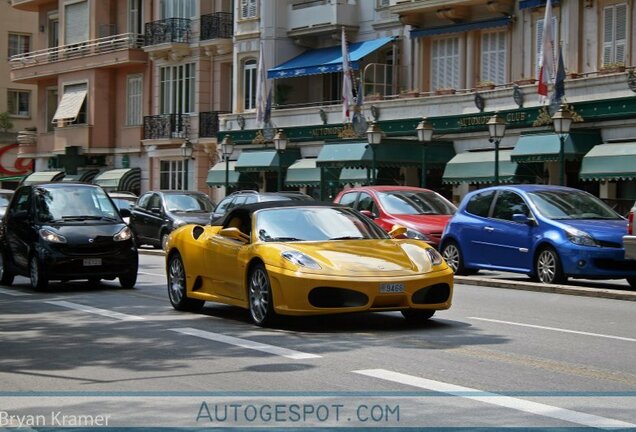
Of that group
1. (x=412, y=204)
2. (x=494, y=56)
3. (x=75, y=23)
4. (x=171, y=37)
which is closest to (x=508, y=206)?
(x=412, y=204)

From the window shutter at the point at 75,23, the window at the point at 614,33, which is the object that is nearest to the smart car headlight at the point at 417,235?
the window at the point at 614,33

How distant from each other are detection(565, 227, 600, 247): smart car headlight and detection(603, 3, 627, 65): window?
682 inches

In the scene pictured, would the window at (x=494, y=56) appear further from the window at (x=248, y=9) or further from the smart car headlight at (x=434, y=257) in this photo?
the smart car headlight at (x=434, y=257)

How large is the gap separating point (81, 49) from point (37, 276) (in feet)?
133

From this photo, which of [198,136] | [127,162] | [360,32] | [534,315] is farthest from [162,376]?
[127,162]

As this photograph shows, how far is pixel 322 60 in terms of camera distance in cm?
4459

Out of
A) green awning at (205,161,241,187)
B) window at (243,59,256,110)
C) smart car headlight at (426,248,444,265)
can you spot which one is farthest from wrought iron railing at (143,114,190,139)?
smart car headlight at (426,248,444,265)

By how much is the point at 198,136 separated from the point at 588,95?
2164 cm

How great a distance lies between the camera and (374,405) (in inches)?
336

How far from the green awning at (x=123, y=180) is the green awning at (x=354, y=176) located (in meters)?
15.4

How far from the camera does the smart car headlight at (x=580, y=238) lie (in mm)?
19000

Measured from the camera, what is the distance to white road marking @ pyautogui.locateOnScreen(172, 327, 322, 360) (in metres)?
11.0

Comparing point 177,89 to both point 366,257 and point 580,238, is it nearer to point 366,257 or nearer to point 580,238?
point 580,238

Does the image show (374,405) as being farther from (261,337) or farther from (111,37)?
(111,37)
